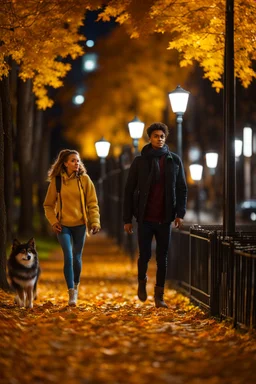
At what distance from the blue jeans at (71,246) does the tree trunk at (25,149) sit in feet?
37.3

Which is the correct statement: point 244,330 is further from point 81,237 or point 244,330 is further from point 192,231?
point 192,231

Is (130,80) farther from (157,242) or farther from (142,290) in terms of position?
(157,242)

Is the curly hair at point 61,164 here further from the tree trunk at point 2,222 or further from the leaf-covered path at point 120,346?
the tree trunk at point 2,222

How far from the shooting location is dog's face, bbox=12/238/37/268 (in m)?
12.1

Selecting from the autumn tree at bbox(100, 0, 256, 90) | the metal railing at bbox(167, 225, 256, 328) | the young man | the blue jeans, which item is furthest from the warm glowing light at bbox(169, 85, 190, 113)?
the blue jeans

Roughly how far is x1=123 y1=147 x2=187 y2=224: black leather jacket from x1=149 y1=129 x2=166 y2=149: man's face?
0.53 feet

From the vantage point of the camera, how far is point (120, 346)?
8.93m

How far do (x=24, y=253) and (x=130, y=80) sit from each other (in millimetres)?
45660

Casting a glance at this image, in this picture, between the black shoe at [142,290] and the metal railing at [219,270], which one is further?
Answer: the black shoe at [142,290]

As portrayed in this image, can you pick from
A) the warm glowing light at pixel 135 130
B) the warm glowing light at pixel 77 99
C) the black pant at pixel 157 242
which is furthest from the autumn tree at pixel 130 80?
the black pant at pixel 157 242

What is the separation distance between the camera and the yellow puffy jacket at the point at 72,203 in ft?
40.3

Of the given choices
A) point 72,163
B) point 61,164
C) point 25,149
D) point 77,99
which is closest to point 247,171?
point 77,99

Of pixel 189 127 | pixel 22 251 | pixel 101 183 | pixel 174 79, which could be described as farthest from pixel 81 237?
pixel 189 127

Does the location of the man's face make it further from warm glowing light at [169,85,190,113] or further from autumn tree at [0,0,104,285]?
warm glowing light at [169,85,190,113]
